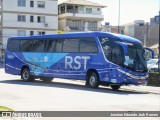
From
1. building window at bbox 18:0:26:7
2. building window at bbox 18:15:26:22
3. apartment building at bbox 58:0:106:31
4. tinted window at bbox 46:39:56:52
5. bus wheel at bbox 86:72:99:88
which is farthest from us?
apartment building at bbox 58:0:106:31

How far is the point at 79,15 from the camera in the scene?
8250cm

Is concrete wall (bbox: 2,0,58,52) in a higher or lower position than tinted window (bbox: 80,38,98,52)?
higher

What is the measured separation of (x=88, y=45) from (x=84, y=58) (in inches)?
31.5

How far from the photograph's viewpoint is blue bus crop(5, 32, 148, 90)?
2125 cm

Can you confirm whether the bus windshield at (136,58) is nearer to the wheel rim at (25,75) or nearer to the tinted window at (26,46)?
the tinted window at (26,46)

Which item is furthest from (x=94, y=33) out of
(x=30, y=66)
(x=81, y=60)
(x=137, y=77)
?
(x=30, y=66)

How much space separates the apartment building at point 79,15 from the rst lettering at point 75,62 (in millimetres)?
56650

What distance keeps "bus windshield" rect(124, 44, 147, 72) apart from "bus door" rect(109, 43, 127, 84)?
306mm

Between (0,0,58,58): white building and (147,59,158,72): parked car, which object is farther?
(0,0,58,58): white building

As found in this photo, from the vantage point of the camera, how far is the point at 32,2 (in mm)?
76625

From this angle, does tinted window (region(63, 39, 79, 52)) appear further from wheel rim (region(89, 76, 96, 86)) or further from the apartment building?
the apartment building

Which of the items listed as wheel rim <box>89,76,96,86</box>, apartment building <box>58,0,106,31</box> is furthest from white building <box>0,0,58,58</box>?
wheel rim <box>89,76,96,86</box>

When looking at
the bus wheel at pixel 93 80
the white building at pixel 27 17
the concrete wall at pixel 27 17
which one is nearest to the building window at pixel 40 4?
the white building at pixel 27 17

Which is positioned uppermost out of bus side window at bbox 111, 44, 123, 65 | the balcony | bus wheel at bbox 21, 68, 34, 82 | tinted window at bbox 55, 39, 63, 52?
the balcony
